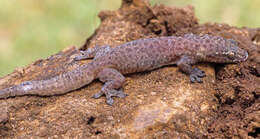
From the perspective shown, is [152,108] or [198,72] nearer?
[152,108]

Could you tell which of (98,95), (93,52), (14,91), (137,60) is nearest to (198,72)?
(137,60)

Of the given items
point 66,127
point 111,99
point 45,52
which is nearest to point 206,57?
point 111,99

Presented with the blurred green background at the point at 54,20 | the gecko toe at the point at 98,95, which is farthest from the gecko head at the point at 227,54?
Answer: the blurred green background at the point at 54,20

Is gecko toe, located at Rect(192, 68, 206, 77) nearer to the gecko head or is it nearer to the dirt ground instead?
the dirt ground

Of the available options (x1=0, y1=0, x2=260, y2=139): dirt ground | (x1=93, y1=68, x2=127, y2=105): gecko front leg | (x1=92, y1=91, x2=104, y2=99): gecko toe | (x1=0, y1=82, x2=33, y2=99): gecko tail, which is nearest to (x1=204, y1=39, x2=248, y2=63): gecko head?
(x1=0, y1=0, x2=260, y2=139): dirt ground

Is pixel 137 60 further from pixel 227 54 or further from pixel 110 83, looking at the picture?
pixel 227 54

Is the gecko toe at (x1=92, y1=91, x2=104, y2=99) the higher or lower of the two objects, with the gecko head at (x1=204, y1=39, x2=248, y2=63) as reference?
lower

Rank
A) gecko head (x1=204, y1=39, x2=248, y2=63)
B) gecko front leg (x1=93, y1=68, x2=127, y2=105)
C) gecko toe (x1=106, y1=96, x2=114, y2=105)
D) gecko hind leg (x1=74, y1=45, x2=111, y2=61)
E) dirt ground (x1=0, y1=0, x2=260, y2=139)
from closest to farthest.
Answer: dirt ground (x1=0, y1=0, x2=260, y2=139) < gecko toe (x1=106, y1=96, x2=114, y2=105) < gecko front leg (x1=93, y1=68, x2=127, y2=105) < gecko head (x1=204, y1=39, x2=248, y2=63) < gecko hind leg (x1=74, y1=45, x2=111, y2=61)
